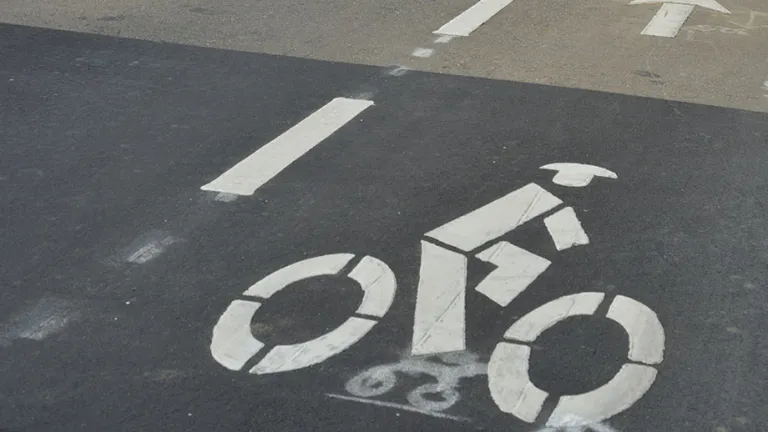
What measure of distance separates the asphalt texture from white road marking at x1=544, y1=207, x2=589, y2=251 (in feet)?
0.26

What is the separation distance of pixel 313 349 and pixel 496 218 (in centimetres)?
190

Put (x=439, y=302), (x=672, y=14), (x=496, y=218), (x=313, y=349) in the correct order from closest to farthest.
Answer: (x=313, y=349), (x=439, y=302), (x=496, y=218), (x=672, y=14)

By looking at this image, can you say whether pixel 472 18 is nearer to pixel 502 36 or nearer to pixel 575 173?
pixel 502 36

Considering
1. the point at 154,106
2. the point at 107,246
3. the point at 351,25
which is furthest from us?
the point at 351,25

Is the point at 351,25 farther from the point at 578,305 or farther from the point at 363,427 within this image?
the point at 363,427

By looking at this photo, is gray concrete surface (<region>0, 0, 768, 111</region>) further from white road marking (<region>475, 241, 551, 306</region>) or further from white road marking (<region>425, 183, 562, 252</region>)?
white road marking (<region>475, 241, 551, 306</region>)

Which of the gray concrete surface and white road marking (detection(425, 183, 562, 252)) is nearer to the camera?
white road marking (detection(425, 183, 562, 252))

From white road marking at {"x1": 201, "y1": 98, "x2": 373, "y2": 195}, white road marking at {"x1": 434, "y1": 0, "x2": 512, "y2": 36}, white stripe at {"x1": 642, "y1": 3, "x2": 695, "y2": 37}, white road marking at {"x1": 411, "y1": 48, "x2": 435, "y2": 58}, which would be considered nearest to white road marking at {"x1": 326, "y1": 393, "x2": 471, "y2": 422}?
white road marking at {"x1": 201, "y1": 98, "x2": 373, "y2": 195}

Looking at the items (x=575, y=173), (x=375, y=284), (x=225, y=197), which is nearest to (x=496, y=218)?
(x=575, y=173)

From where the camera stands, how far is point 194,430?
4.57 meters

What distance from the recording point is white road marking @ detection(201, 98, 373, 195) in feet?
23.6

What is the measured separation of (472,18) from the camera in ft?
39.1

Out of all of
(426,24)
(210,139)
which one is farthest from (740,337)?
(426,24)

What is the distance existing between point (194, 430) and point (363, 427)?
0.69m
